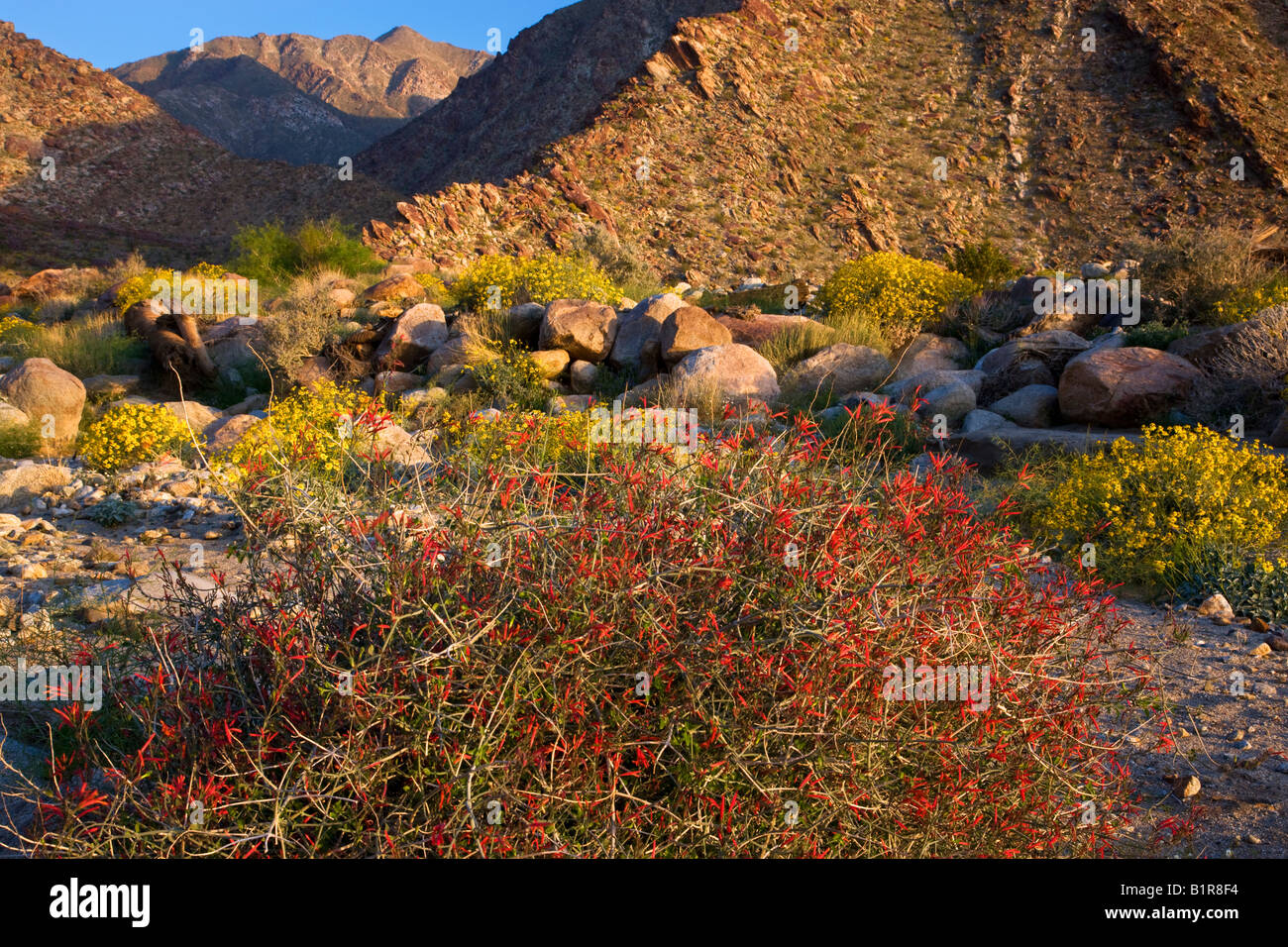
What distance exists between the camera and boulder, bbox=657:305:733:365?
979 cm

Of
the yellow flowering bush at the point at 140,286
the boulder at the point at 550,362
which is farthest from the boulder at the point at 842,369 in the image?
the yellow flowering bush at the point at 140,286

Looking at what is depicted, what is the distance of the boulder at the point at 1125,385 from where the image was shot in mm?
8125

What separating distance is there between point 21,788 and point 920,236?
25009 mm

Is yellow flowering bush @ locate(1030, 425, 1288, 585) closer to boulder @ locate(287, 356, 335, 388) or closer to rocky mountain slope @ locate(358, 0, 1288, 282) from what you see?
boulder @ locate(287, 356, 335, 388)

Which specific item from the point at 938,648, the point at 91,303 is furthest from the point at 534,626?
the point at 91,303

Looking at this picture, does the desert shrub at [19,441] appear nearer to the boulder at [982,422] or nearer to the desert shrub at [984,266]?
the boulder at [982,422]

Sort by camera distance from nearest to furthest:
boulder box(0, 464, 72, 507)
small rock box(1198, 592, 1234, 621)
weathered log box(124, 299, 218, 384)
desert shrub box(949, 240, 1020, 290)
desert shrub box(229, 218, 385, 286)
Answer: small rock box(1198, 592, 1234, 621), boulder box(0, 464, 72, 507), weathered log box(124, 299, 218, 384), desert shrub box(949, 240, 1020, 290), desert shrub box(229, 218, 385, 286)

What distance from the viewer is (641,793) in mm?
2100

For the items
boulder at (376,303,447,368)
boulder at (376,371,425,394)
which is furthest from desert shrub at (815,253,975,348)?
boulder at (376,371,425,394)


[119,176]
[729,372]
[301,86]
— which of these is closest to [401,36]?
[301,86]

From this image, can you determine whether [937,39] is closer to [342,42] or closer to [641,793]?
[641,793]

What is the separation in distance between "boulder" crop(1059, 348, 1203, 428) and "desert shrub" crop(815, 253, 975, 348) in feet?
10.7

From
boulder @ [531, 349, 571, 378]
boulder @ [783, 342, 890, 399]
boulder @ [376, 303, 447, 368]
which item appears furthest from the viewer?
boulder @ [376, 303, 447, 368]

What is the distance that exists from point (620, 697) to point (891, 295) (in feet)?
36.4
